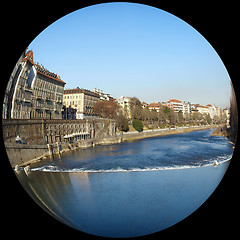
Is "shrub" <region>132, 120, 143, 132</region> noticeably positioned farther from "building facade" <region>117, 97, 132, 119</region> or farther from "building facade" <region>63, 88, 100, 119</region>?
"building facade" <region>63, 88, 100, 119</region>

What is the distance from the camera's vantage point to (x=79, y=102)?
16.6ft

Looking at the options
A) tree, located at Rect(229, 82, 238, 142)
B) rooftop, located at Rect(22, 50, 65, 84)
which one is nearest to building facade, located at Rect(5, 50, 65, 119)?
rooftop, located at Rect(22, 50, 65, 84)

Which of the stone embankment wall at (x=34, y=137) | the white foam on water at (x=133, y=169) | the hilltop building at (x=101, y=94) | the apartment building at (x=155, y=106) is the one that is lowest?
the white foam on water at (x=133, y=169)

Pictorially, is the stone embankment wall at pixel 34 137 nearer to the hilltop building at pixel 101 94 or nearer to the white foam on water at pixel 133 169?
the white foam on water at pixel 133 169

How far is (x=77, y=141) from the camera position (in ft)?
15.4

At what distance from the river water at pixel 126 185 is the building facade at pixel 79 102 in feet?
2.77

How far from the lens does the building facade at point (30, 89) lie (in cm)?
401

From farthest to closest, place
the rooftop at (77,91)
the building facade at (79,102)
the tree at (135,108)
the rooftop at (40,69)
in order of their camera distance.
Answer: the tree at (135,108) < the building facade at (79,102) < the rooftop at (77,91) < the rooftop at (40,69)

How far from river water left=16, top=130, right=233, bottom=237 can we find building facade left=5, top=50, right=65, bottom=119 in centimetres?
107

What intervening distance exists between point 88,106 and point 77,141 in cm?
100

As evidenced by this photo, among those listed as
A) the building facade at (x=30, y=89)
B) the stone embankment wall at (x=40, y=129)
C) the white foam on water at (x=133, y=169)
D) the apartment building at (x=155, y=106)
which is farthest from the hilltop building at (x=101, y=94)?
the white foam on water at (x=133, y=169)

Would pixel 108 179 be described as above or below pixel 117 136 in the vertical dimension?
below

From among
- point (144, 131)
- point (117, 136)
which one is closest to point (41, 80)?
point (117, 136)

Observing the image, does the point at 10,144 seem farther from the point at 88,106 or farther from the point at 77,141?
the point at 88,106
